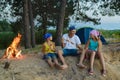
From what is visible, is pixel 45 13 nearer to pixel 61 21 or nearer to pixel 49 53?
pixel 61 21

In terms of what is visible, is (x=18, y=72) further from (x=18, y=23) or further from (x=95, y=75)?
(x=18, y=23)

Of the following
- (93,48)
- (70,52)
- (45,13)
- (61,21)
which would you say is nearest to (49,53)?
(70,52)

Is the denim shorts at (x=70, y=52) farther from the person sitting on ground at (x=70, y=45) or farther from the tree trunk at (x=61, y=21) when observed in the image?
the tree trunk at (x=61, y=21)

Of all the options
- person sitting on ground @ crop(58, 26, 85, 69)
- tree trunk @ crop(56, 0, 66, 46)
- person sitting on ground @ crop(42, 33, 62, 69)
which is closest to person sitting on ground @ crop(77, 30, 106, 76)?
person sitting on ground @ crop(58, 26, 85, 69)

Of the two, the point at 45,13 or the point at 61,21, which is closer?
the point at 61,21

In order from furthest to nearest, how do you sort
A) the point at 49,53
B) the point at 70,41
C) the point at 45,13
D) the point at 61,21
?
the point at 45,13
the point at 61,21
the point at 70,41
the point at 49,53

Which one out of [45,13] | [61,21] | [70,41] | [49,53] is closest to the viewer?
[49,53]

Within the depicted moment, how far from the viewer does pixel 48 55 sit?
9.84 metres

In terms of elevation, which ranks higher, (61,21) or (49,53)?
(49,53)

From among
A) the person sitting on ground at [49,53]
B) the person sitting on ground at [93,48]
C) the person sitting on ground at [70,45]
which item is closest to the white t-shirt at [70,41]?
the person sitting on ground at [70,45]

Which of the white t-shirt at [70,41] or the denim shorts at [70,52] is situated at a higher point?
the white t-shirt at [70,41]

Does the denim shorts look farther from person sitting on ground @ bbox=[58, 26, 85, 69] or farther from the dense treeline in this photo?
the dense treeline

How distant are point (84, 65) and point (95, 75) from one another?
1.42 ft

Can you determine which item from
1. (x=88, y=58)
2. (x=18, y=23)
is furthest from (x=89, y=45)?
(x=18, y=23)
